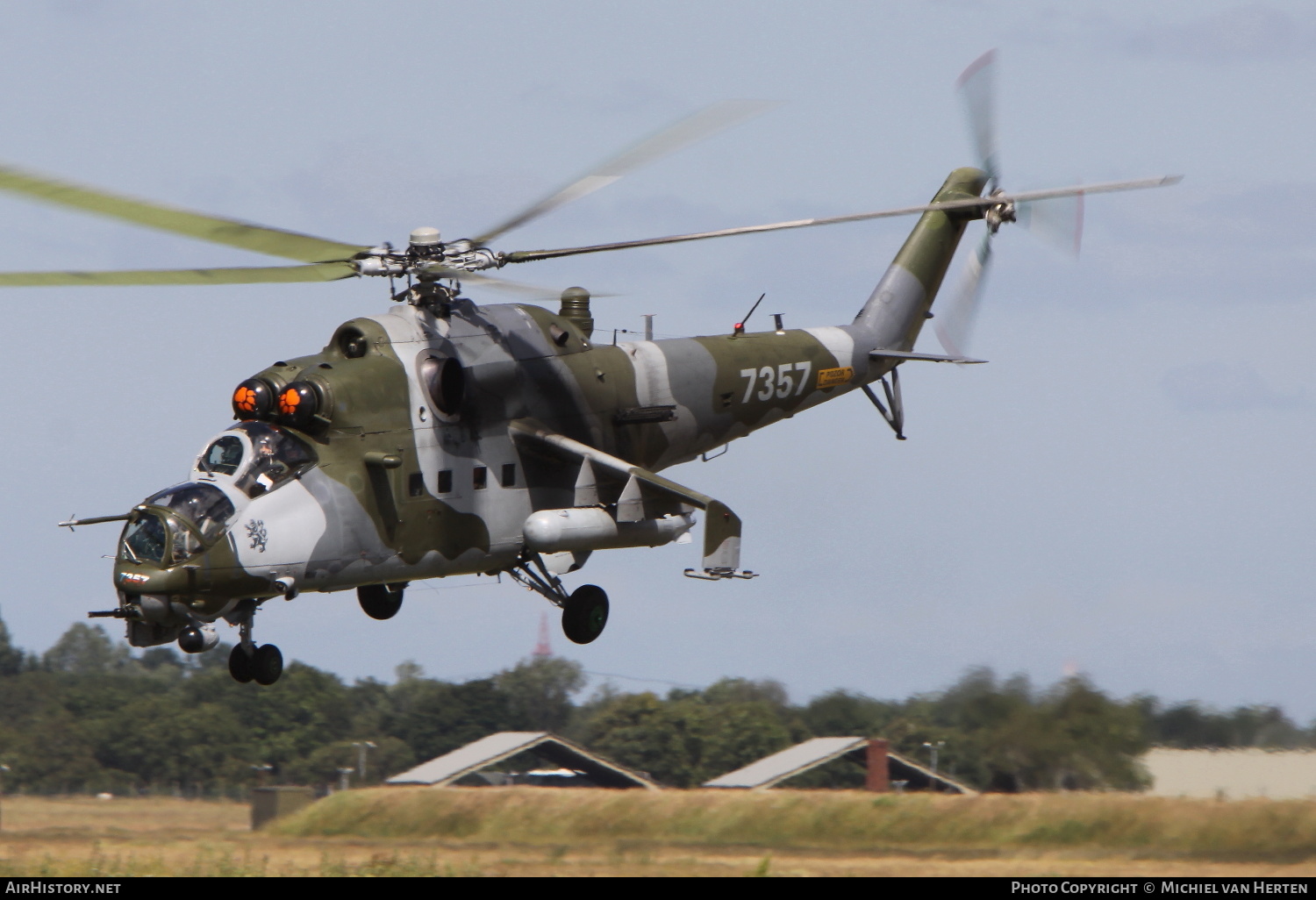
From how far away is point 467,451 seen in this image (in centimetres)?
2042

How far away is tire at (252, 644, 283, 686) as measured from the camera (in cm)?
1961

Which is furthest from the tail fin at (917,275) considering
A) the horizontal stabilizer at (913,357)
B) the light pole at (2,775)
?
the light pole at (2,775)

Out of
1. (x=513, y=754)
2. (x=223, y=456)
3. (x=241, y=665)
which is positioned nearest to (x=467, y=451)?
(x=223, y=456)

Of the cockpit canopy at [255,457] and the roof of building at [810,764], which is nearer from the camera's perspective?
the cockpit canopy at [255,457]

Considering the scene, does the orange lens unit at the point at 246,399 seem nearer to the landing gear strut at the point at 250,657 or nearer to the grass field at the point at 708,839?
the landing gear strut at the point at 250,657

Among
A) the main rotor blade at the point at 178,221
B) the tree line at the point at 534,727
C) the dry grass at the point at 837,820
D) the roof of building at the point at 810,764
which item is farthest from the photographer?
the roof of building at the point at 810,764

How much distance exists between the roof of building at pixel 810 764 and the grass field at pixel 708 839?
5360 mm

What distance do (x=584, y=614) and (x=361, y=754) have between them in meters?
29.5

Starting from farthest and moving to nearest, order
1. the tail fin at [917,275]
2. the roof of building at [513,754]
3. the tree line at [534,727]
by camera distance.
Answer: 1. the roof of building at [513,754]
2. the tree line at [534,727]
3. the tail fin at [917,275]

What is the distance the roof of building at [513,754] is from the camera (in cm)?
4191

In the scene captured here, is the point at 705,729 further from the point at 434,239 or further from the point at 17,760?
the point at 434,239

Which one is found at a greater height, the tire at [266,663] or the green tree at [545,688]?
the green tree at [545,688]

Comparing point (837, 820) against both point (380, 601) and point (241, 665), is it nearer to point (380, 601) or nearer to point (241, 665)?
point (380, 601)

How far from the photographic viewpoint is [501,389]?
68.3 ft
